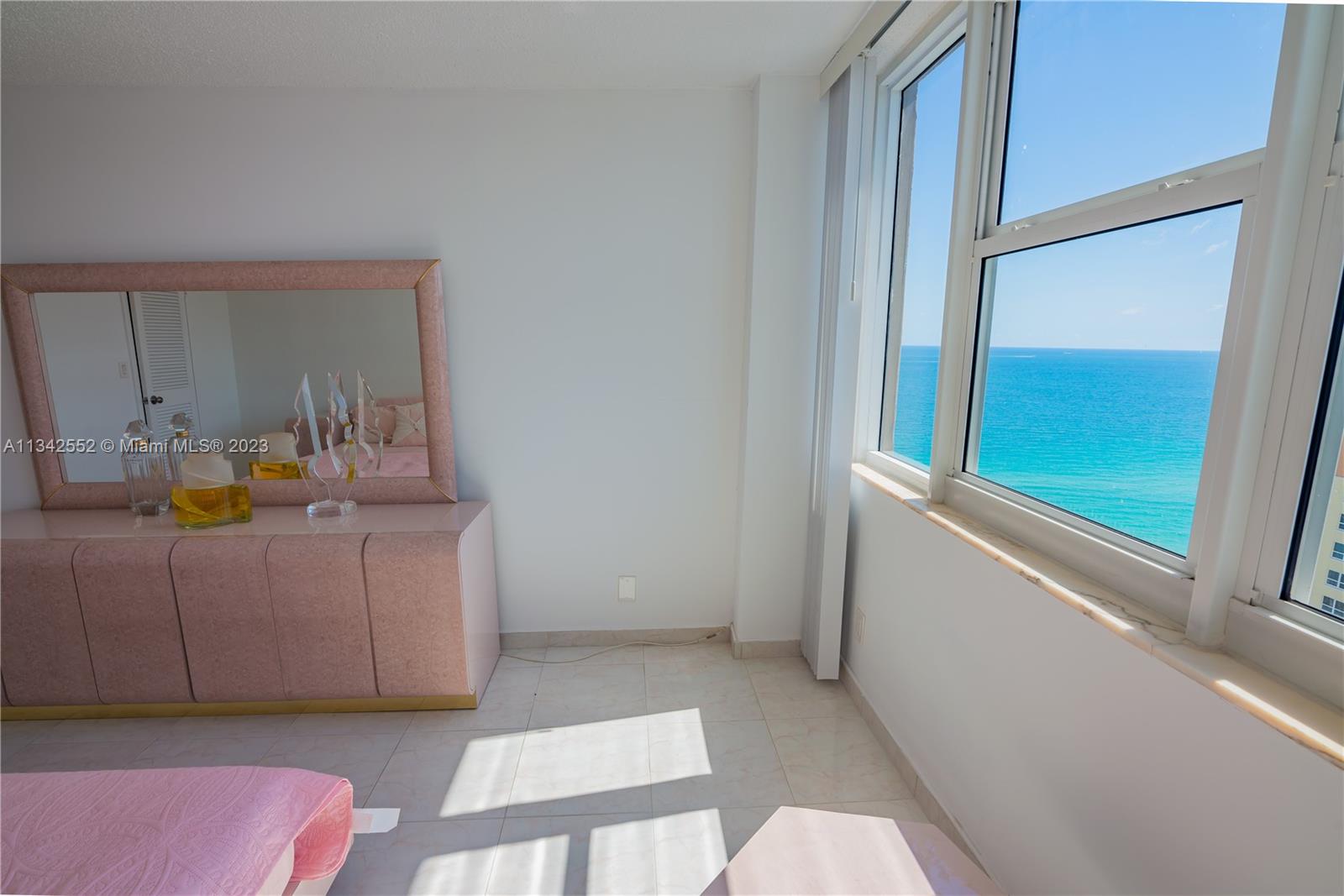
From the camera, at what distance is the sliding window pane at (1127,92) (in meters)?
1.05

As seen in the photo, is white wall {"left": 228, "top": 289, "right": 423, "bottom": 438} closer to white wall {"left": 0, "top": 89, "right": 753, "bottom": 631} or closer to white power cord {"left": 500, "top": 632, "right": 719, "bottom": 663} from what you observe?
white wall {"left": 0, "top": 89, "right": 753, "bottom": 631}

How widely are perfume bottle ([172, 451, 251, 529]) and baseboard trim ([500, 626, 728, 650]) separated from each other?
122cm

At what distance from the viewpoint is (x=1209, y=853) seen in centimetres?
96

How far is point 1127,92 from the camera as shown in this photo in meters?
1.30

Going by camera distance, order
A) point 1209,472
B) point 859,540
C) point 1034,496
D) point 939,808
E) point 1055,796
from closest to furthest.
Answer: point 1209,472
point 1055,796
point 1034,496
point 939,808
point 859,540

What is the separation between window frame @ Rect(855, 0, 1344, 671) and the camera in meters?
0.91

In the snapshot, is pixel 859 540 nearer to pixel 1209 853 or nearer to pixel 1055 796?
pixel 1055 796

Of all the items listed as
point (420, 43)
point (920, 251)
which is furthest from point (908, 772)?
point (420, 43)

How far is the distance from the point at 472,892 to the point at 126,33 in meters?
2.77

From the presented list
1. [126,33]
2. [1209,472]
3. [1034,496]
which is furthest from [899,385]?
[126,33]

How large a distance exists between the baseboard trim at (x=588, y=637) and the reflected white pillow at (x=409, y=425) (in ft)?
3.22

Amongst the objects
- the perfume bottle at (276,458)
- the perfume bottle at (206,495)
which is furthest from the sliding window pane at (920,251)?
the perfume bottle at (206,495)

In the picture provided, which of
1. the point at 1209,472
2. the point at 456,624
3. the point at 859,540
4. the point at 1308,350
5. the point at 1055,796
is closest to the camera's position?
the point at 1308,350

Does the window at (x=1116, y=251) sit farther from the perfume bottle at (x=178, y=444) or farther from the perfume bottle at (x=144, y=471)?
the perfume bottle at (x=144, y=471)
